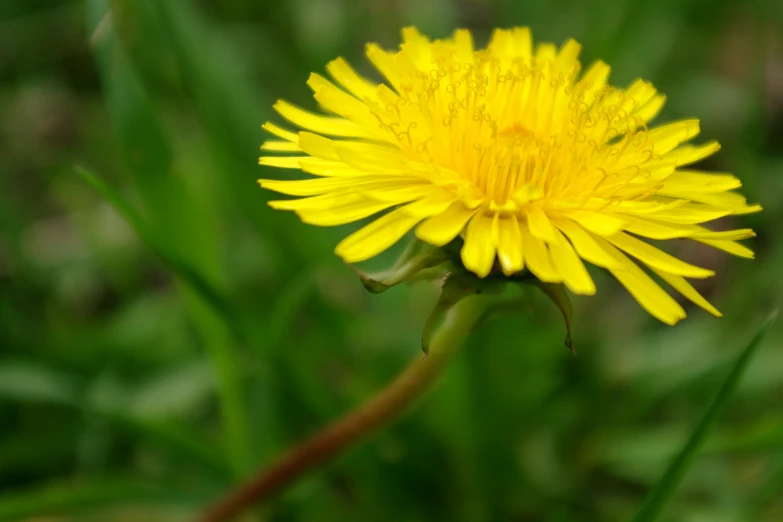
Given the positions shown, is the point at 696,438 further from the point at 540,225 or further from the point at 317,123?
the point at 317,123

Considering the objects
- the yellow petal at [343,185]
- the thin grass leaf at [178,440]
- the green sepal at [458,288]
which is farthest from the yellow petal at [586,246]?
the thin grass leaf at [178,440]

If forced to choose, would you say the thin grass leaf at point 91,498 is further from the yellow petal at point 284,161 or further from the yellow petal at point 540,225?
the yellow petal at point 540,225

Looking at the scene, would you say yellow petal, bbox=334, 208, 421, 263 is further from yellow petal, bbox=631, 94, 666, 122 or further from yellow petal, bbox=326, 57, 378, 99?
yellow petal, bbox=631, 94, 666, 122

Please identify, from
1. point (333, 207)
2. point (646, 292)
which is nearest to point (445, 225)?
point (333, 207)

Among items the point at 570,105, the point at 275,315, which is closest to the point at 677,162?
the point at 570,105

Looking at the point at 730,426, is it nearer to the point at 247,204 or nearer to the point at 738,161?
the point at 738,161
